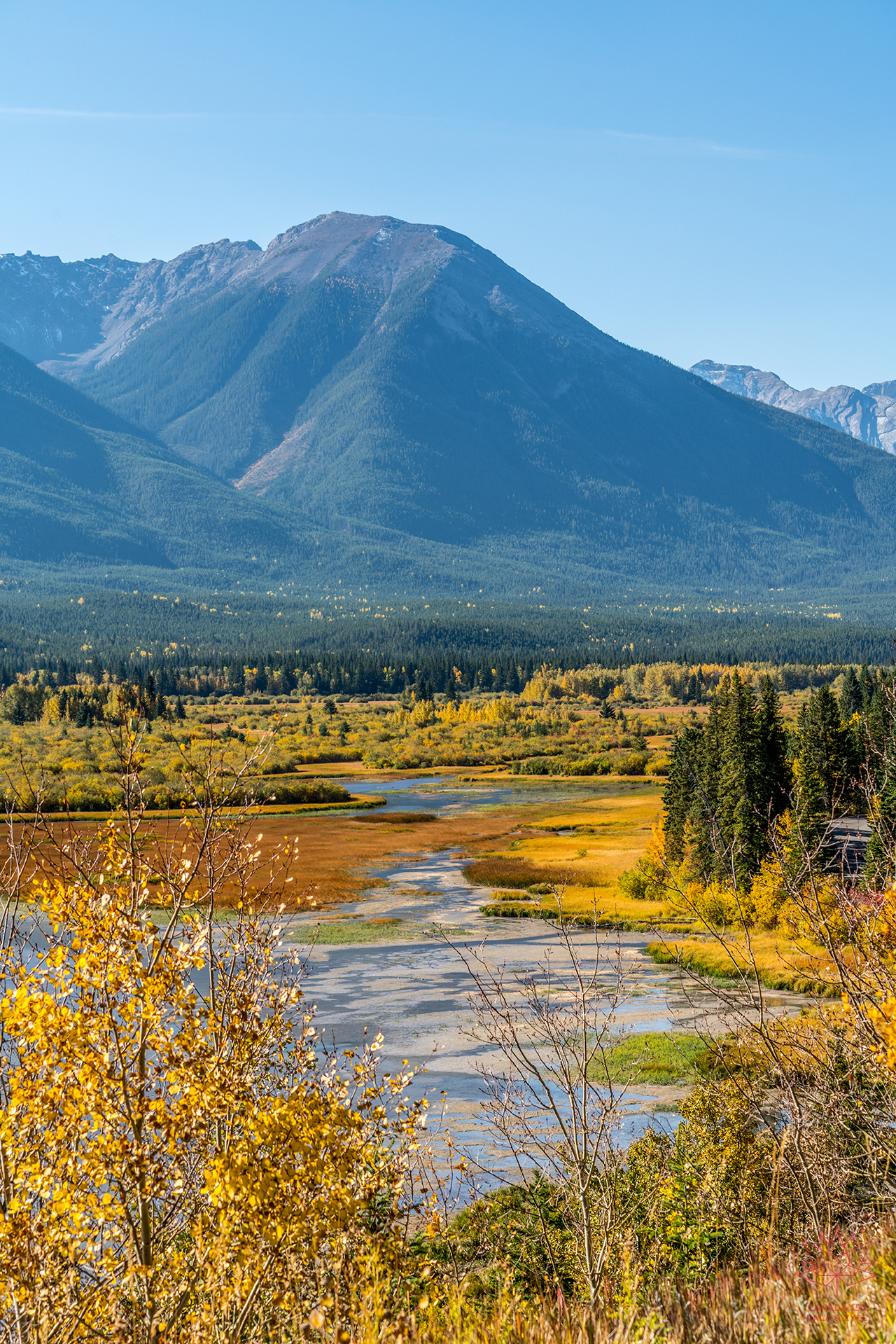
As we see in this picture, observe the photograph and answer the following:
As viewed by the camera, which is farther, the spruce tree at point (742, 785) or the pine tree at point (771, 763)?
the pine tree at point (771, 763)

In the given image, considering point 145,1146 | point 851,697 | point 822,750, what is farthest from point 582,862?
point 145,1146

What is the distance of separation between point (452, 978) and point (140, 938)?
113 ft

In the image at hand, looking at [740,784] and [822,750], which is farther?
[822,750]

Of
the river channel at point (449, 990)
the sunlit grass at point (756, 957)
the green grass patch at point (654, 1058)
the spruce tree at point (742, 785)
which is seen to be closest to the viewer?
the river channel at point (449, 990)

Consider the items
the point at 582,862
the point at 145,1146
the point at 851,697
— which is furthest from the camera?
the point at 851,697

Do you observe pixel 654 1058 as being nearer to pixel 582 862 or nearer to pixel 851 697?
pixel 582 862

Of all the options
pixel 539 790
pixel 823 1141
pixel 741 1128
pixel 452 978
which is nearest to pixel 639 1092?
pixel 741 1128

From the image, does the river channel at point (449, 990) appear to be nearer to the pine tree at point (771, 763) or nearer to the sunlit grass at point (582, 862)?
the sunlit grass at point (582, 862)

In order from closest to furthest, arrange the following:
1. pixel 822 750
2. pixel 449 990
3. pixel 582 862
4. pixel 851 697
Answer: pixel 449 990, pixel 822 750, pixel 582 862, pixel 851 697

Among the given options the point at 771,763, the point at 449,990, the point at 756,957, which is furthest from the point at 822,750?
the point at 449,990

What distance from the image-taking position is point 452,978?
42062 mm

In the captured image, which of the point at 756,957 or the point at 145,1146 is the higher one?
the point at 145,1146

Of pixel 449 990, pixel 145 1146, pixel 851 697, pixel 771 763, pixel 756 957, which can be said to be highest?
pixel 851 697

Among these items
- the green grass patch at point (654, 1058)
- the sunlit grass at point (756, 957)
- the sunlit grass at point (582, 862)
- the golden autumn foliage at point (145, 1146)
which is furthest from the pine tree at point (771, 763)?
the golden autumn foliage at point (145, 1146)
